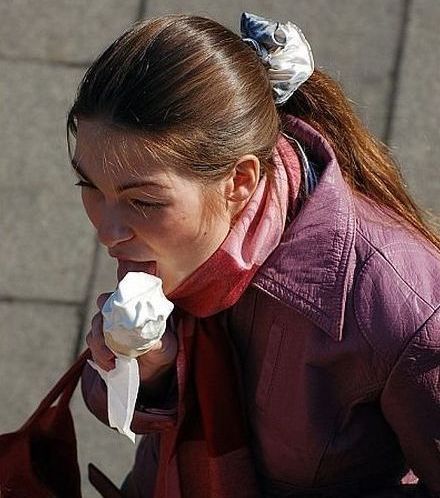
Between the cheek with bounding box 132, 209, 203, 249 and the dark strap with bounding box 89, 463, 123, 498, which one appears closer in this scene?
the cheek with bounding box 132, 209, 203, 249

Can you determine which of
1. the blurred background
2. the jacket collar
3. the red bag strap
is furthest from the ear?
the blurred background

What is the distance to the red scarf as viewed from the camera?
2.08 metres

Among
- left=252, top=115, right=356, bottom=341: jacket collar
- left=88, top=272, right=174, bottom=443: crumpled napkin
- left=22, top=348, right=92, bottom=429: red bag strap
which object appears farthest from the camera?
left=22, top=348, right=92, bottom=429: red bag strap

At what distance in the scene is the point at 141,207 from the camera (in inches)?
78.7

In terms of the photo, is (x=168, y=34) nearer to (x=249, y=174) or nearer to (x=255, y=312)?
(x=249, y=174)

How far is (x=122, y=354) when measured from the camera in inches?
81.1

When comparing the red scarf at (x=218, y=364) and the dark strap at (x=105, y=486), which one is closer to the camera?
the red scarf at (x=218, y=364)

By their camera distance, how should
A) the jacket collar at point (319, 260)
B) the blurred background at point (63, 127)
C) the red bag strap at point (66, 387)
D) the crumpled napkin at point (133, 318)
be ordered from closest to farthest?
the crumpled napkin at point (133, 318) < the jacket collar at point (319, 260) < the red bag strap at point (66, 387) < the blurred background at point (63, 127)

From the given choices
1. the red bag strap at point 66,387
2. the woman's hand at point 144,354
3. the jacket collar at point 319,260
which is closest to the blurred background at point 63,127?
the red bag strap at point 66,387

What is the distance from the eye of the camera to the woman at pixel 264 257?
2000 millimetres

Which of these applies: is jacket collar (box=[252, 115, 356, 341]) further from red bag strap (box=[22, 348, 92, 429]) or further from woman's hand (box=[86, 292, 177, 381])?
red bag strap (box=[22, 348, 92, 429])

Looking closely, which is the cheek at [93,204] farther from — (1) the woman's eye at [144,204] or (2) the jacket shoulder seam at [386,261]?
(2) the jacket shoulder seam at [386,261]

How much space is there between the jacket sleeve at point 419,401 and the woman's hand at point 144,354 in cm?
39

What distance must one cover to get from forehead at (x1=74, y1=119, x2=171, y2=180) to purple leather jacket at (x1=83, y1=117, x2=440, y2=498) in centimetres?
28
